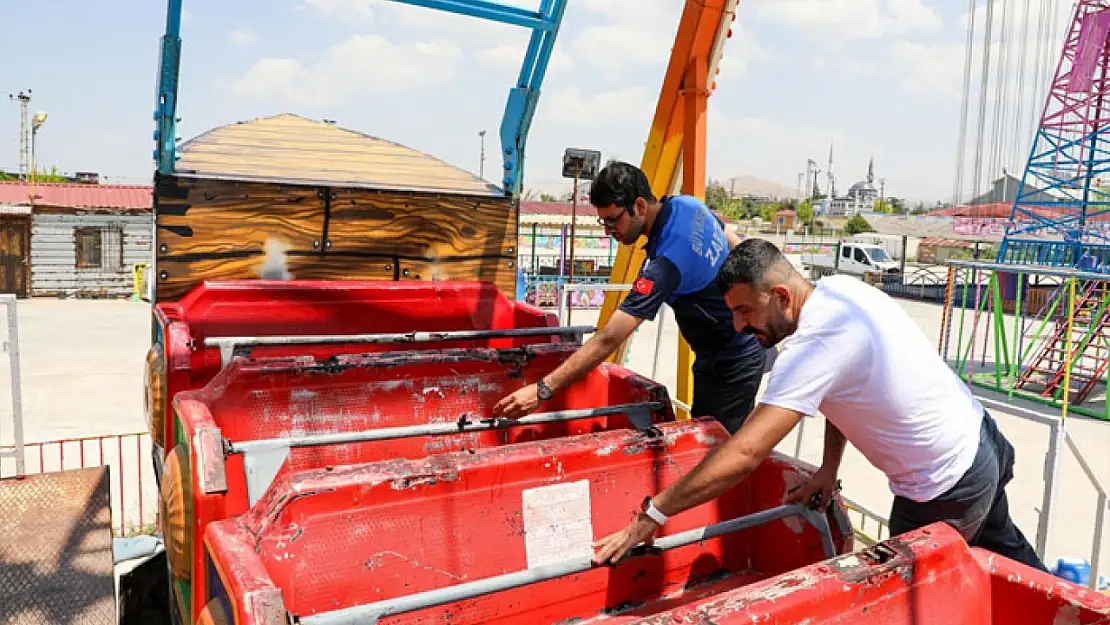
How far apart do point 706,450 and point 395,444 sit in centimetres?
136

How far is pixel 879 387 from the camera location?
6.89 ft

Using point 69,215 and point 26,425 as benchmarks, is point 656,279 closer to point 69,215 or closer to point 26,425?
point 26,425

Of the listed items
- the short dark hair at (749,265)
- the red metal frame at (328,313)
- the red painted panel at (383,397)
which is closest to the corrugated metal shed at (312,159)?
the red metal frame at (328,313)

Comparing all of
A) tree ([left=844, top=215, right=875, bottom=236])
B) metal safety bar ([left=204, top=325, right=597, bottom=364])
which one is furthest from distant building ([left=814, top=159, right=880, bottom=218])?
metal safety bar ([left=204, top=325, right=597, bottom=364])

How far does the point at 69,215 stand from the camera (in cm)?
2181

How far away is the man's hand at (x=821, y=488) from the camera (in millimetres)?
2535

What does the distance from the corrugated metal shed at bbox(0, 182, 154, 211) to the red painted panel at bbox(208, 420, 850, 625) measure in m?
23.8

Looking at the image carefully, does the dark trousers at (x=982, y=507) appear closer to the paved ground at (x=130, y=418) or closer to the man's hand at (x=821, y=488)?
the man's hand at (x=821, y=488)

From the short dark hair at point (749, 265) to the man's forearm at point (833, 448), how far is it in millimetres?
695

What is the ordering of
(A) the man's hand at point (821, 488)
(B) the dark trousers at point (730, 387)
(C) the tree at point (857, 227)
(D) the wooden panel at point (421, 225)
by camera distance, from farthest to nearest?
(C) the tree at point (857, 227) → (D) the wooden panel at point (421, 225) → (B) the dark trousers at point (730, 387) → (A) the man's hand at point (821, 488)

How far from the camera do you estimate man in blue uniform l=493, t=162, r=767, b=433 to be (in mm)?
2990

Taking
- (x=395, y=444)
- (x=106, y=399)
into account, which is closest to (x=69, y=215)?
(x=106, y=399)

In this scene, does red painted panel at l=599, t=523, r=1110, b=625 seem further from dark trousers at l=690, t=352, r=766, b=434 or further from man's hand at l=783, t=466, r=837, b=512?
dark trousers at l=690, t=352, r=766, b=434

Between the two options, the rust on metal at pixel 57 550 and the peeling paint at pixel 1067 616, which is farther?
the rust on metal at pixel 57 550
